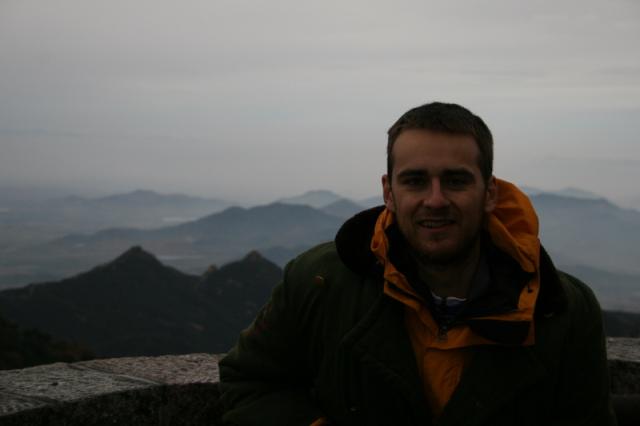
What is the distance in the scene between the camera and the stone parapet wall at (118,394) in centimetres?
305

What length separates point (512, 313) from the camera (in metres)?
2.64

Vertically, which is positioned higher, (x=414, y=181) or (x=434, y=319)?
(x=414, y=181)

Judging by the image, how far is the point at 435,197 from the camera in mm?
2699

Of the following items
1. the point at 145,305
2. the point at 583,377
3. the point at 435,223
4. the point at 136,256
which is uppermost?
the point at 435,223

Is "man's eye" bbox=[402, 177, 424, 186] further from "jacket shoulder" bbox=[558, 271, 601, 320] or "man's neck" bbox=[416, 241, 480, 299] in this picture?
"jacket shoulder" bbox=[558, 271, 601, 320]

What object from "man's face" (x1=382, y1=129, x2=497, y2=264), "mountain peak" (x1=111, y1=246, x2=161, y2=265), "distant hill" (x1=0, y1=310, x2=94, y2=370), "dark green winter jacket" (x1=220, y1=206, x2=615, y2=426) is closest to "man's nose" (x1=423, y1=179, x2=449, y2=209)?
"man's face" (x1=382, y1=129, x2=497, y2=264)

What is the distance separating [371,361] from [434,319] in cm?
32

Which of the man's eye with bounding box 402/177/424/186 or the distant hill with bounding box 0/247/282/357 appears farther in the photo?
the distant hill with bounding box 0/247/282/357

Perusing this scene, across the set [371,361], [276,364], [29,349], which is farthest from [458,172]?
[29,349]

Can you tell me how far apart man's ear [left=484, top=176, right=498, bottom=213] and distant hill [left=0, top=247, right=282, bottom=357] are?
3465 centimetres

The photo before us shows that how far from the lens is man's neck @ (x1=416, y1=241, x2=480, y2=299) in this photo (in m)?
2.84

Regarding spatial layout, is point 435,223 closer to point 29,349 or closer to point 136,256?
point 29,349

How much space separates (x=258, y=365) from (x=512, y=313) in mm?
1105

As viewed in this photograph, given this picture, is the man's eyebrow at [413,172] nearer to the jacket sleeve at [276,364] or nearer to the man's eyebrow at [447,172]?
the man's eyebrow at [447,172]
